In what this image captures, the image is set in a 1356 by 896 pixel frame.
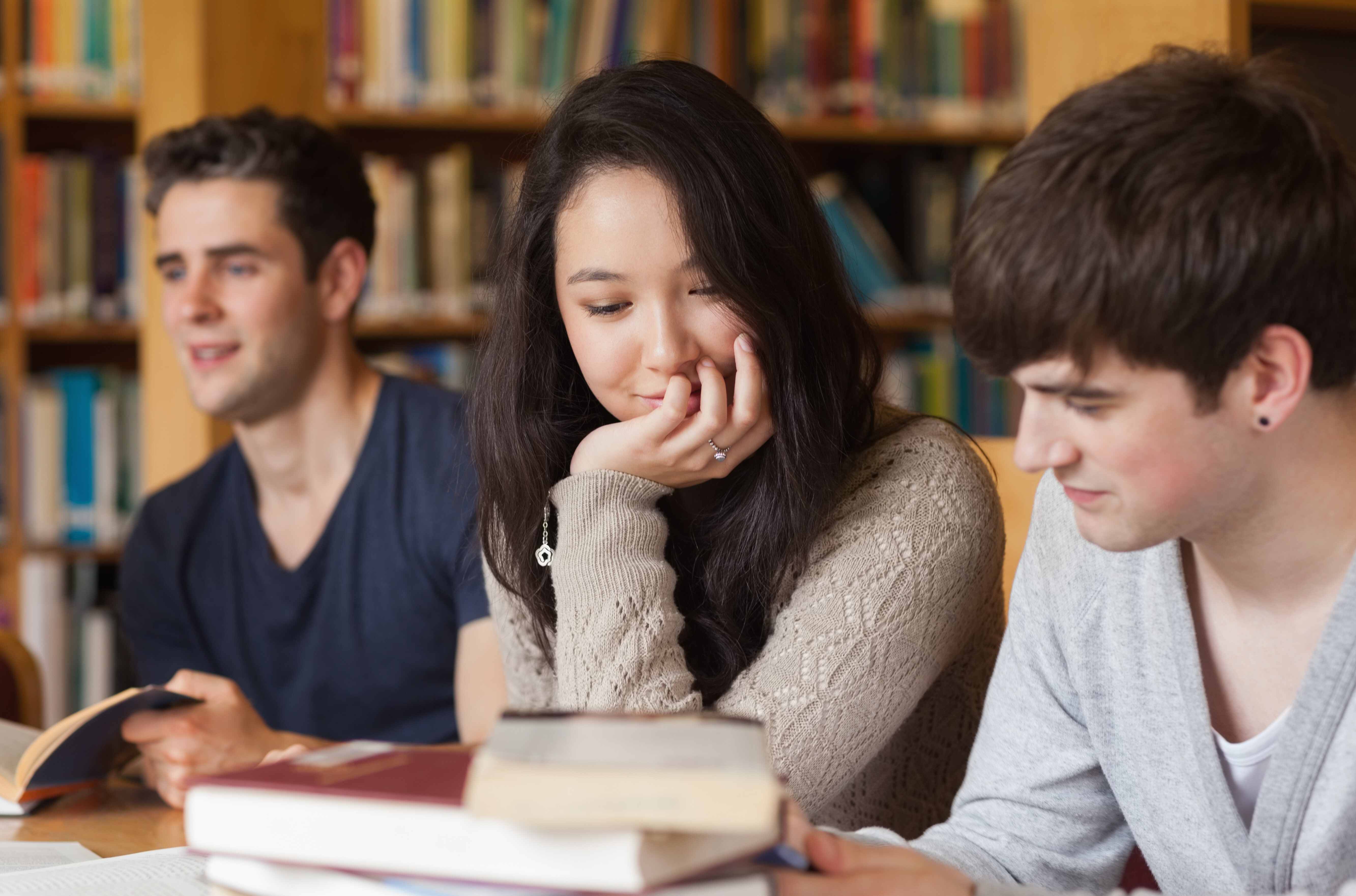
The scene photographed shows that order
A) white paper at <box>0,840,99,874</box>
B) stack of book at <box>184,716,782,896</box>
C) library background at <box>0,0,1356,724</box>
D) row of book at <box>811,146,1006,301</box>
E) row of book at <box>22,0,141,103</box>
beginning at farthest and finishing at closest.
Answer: row of book at <box>811,146,1006,301</box> → row of book at <box>22,0,141,103</box> → library background at <box>0,0,1356,724</box> → white paper at <box>0,840,99,874</box> → stack of book at <box>184,716,782,896</box>

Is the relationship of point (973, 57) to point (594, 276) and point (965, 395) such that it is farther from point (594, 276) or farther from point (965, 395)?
point (594, 276)

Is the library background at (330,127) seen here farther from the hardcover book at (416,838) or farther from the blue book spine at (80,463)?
the hardcover book at (416,838)

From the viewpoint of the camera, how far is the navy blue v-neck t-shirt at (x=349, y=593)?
1683 mm

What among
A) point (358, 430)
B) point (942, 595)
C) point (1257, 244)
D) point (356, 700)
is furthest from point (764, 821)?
point (358, 430)

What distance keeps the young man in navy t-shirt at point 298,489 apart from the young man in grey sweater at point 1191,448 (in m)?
0.88

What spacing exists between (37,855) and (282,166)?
1.08m

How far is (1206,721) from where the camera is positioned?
86 cm

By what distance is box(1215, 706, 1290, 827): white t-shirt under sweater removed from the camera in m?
0.85

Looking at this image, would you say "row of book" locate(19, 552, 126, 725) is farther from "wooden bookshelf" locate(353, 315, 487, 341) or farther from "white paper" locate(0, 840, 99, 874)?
"white paper" locate(0, 840, 99, 874)

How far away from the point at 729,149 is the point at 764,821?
29.1 inches

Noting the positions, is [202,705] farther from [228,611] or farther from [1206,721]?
[1206,721]

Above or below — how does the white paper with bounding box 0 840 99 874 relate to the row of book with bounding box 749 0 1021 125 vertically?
below

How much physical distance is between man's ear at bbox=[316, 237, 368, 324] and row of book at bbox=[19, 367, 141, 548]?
2.95 ft

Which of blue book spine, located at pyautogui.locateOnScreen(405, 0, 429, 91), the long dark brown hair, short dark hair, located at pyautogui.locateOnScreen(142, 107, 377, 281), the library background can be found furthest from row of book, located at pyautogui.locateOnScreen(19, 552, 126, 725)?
the long dark brown hair
